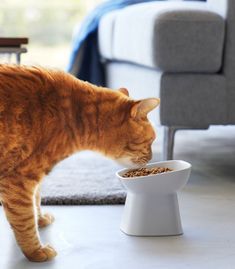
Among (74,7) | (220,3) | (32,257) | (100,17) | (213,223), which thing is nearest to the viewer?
(32,257)

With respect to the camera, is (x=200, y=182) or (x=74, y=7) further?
(x=74, y=7)

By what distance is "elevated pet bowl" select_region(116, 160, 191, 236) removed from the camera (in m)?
1.71

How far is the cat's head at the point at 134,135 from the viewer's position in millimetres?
1599

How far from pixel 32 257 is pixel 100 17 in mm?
2003

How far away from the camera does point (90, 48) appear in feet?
11.3

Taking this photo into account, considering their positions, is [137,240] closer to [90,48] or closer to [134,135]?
[134,135]


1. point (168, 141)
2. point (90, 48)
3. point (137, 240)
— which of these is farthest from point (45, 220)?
point (90, 48)

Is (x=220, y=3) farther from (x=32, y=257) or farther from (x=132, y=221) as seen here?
(x=32, y=257)

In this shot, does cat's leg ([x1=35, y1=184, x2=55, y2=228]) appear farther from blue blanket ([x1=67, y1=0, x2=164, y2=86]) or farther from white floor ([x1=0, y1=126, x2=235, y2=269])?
blue blanket ([x1=67, y1=0, x2=164, y2=86])

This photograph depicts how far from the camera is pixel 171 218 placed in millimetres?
1742

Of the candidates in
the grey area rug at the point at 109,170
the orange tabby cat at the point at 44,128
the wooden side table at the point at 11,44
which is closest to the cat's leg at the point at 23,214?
the orange tabby cat at the point at 44,128

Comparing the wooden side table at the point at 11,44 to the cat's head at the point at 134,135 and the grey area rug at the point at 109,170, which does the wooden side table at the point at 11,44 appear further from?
the cat's head at the point at 134,135

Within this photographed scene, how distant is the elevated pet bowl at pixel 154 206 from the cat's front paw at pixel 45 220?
0.75 feet

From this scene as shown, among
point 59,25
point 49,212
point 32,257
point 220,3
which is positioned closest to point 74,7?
point 59,25
